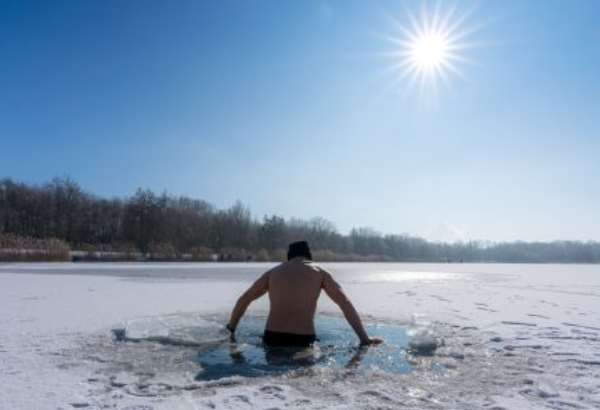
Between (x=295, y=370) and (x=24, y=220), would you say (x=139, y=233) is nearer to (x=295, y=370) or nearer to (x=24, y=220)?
(x=24, y=220)

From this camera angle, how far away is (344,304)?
4707 millimetres

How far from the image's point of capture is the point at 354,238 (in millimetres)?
100062

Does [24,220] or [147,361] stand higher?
[24,220]

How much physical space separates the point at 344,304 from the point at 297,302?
0.49 metres

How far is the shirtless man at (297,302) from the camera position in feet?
15.3

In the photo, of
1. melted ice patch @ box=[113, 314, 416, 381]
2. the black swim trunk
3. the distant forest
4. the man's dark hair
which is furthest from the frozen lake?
the distant forest

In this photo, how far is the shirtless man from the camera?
4.66 m

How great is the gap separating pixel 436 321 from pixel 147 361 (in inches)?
169

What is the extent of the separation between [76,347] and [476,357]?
3833 millimetres

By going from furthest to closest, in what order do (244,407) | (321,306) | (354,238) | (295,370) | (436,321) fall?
(354,238)
(321,306)
(436,321)
(295,370)
(244,407)

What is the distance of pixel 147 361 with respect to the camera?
12.9 feet

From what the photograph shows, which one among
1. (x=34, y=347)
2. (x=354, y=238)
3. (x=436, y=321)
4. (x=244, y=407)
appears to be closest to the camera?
(x=244, y=407)

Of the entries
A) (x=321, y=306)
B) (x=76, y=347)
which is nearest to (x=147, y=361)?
(x=76, y=347)

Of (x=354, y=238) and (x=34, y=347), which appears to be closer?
(x=34, y=347)
